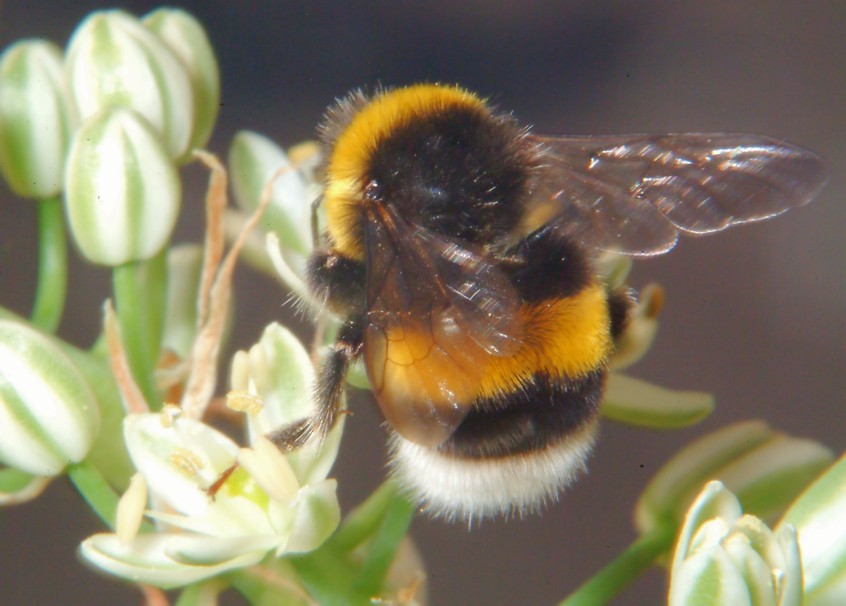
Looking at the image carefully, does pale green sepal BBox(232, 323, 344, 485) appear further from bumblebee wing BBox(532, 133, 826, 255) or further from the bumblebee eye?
bumblebee wing BBox(532, 133, 826, 255)

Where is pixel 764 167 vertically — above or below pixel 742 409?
above

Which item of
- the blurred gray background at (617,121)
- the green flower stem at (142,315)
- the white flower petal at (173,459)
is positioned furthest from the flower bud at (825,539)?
the blurred gray background at (617,121)

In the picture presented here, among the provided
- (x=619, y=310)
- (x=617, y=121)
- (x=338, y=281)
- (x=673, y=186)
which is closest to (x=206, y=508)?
(x=338, y=281)

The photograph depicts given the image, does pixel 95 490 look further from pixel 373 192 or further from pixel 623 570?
pixel 623 570

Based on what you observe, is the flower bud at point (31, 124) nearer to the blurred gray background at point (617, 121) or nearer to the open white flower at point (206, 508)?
the open white flower at point (206, 508)

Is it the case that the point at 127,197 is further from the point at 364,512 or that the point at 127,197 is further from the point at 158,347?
the point at 364,512

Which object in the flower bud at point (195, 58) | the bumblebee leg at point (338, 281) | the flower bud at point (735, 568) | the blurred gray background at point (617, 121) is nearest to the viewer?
the flower bud at point (735, 568)

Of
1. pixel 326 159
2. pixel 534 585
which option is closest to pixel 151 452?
pixel 326 159
